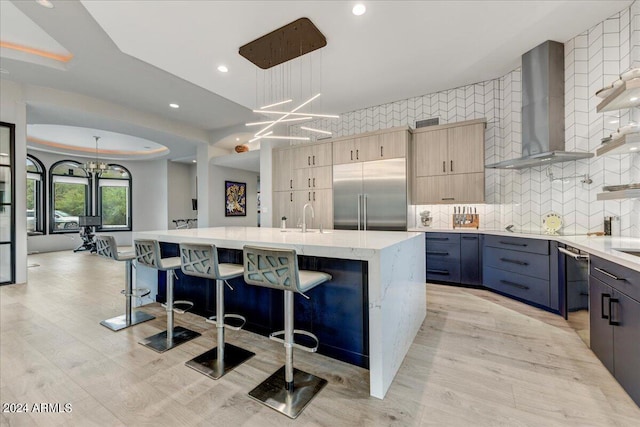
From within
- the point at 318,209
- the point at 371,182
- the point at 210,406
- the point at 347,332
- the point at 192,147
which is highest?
the point at 192,147

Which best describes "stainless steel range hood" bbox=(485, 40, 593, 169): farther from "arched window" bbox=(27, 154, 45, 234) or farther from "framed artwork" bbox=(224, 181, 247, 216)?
"arched window" bbox=(27, 154, 45, 234)

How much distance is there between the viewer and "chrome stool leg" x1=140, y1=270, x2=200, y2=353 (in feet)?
7.55

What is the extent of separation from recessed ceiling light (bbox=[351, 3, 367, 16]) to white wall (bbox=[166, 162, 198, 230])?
8.30 m

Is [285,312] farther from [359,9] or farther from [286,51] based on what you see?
[286,51]

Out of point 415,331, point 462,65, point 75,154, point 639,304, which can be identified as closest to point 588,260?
point 639,304

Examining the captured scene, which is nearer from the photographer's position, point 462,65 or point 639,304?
point 639,304

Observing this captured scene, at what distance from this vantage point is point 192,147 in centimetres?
725

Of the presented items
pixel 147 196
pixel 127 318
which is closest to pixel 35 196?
pixel 147 196

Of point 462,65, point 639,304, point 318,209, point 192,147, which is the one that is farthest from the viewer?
point 192,147

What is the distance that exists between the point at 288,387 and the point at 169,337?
1.28 meters

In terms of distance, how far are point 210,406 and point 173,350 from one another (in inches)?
34.1

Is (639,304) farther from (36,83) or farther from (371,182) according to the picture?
(36,83)

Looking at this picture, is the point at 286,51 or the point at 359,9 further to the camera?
the point at 286,51

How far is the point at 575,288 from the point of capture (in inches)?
97.7
